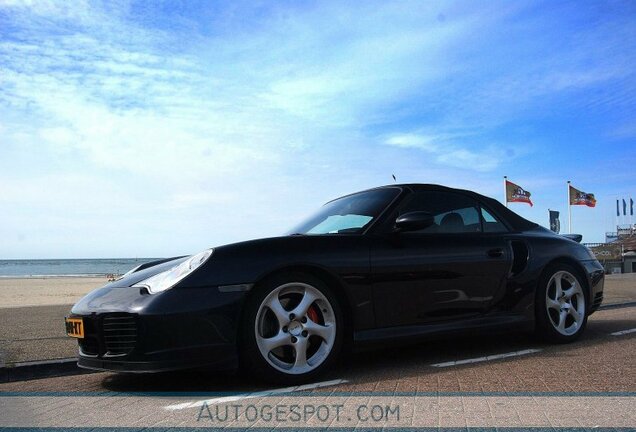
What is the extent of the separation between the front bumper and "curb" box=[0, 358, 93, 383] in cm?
140

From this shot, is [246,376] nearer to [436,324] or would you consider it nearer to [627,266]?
[436,324]

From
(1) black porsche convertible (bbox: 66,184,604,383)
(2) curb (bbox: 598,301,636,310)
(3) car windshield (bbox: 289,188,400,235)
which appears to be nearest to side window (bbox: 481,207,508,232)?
(1) black porsche convertible (bbox: 66,184,604,383)

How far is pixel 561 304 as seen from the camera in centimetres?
548

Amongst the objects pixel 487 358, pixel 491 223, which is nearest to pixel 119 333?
pixel 487 358

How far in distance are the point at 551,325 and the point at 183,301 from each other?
3.47 meters

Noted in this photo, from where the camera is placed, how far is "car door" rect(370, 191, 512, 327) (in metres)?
4.39

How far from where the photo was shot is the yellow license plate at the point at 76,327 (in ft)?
13.3

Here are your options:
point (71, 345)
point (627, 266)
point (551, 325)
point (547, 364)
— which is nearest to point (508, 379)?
point (547, 364)

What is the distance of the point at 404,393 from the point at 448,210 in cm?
204

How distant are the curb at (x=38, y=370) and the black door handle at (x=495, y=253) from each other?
369cm

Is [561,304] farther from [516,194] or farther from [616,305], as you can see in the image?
[516,194]

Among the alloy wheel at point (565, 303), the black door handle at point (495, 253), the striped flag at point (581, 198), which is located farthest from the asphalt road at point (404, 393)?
the striped flag at point (581, 198)

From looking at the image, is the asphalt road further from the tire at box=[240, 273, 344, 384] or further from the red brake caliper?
the red brake caliper

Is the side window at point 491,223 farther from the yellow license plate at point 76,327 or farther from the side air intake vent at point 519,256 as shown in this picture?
the yellow license plate at point 76,327
